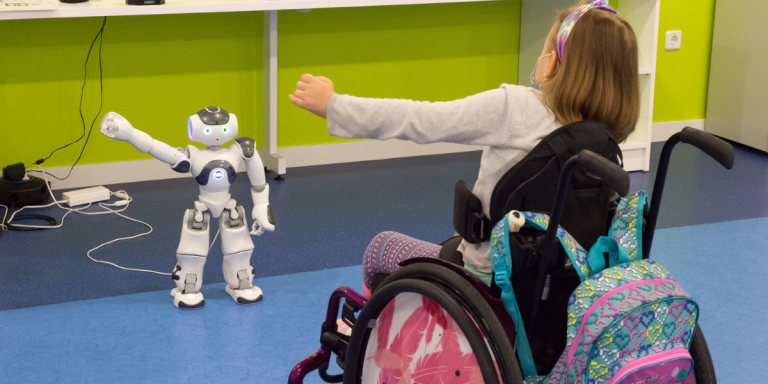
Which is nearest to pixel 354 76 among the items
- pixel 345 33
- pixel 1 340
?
pixel 345 33

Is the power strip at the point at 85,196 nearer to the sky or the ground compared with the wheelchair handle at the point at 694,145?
nearer to the ground

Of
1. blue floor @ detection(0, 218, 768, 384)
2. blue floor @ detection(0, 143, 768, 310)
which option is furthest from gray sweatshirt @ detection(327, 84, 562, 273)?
blue floor @ detection(0, 143, 768, 310)

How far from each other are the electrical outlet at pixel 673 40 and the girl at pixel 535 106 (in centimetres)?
339

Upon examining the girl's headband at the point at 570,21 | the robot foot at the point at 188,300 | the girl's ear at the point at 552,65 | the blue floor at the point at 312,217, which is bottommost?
the robot foot at the point at 188,300

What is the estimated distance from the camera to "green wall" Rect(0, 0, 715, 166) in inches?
137

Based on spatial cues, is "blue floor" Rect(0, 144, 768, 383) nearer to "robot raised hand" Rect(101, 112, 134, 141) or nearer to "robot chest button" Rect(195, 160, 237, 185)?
"robot chest button" Rect(195, 160, 237, 185)

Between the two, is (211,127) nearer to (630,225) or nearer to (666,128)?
(630,225)

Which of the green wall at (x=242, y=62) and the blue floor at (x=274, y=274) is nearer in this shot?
the blue floor at (x=274, y=274)

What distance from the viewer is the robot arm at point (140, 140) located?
213 cm

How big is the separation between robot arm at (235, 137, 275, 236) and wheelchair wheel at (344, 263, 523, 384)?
97cm

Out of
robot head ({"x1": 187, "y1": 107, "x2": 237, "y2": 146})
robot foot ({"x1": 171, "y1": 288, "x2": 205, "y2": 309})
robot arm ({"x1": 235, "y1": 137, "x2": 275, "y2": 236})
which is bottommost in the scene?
robot foot ({"x1": 171, "y1": 288, "x2": 205, "y2": 309})

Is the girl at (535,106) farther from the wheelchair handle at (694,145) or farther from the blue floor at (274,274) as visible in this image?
the blue floor at (274,274)

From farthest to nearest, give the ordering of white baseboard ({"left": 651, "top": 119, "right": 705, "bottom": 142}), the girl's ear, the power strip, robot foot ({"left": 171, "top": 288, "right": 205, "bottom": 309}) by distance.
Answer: white baseboard ({"left": 651, "top": 119, "right": 705, "bottom": 142})
the power strip
robot foot ({"left": 171, "top": 288, "right": 205, "bottom": 309})
the girl's ear

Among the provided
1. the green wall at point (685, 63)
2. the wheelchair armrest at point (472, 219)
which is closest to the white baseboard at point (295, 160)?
the green wall at point (685, 63)
